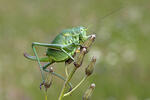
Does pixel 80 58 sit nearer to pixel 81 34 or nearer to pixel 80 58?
pixel 80 58

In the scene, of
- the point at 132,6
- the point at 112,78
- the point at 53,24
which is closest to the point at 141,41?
the point at 112,78

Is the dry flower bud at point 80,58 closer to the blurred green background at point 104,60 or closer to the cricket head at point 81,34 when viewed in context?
the cricket head at point 81,34

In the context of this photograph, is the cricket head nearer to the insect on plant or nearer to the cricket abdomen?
the insect on plant

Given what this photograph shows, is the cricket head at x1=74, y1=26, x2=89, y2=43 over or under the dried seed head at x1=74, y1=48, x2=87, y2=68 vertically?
over

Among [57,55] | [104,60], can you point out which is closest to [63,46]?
[57,55]

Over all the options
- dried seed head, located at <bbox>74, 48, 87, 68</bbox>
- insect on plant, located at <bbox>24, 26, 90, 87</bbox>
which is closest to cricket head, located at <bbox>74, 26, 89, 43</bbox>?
insect on plant, located at <bbox>24, 26, 90, 87</bbox>

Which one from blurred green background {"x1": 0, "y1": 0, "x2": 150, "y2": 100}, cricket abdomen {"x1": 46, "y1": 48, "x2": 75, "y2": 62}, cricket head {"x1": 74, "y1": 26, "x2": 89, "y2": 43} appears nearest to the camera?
cricket abdomen {"x1": 46, "y1": 48, "x2": 75, "y2": 62}

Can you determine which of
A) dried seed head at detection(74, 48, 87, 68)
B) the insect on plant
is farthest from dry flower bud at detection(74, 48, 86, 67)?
the insect on plant

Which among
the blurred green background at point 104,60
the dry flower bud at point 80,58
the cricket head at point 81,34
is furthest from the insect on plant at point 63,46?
the blurred green background at point 104,60

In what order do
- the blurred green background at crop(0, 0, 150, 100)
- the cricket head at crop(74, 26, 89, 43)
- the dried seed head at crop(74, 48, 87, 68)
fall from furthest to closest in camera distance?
the blurred green background at crop(0, 0, 150, 100)
the cricket head at crop(74, 26, 89, 43)
the dried seed head at crop(74, 48, 87, 68)

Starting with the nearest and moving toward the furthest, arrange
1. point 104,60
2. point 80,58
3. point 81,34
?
1. point 80,58
2. point 81,34
3. point 104,60

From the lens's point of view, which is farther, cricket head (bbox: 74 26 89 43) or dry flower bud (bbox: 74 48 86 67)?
cricket head (bbox: 74 26 89 43)
